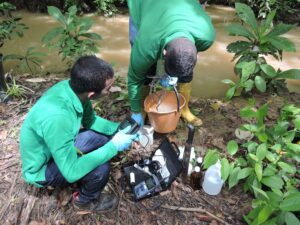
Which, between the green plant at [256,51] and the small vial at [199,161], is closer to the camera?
the small vial at [199,161]

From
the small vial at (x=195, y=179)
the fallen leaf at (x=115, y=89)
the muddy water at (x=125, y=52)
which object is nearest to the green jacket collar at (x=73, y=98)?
the small vial at (x=195, y=179)

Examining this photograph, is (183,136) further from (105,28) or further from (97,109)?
(105,28)

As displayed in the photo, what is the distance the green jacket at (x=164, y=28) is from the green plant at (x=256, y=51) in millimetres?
900

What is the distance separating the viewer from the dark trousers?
1922 mm

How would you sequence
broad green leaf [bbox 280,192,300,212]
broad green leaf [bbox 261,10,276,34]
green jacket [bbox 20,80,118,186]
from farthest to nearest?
broad green leaf [bbox 261,10,276,34], green jacket [bbox 20,80,118,186], broad green leaf [bbox 280,192,300,212]

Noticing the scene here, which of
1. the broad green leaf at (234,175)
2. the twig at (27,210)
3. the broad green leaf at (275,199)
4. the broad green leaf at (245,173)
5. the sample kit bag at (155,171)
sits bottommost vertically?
the twig at (27,210)

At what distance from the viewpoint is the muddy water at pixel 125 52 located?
12.0 feet

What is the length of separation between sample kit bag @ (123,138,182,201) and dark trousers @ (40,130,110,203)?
27cm

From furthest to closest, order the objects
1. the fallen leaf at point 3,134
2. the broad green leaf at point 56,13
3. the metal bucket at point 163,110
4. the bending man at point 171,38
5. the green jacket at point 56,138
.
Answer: the broad green leaf at point 56,13
the fallen leaf at point 3,134
the metal bucket at point 163,110
the bending man at point 171,38
the green jacket at point 56,138

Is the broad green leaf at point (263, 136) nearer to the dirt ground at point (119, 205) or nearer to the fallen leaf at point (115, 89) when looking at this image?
the dirt ground at point (119, 205)

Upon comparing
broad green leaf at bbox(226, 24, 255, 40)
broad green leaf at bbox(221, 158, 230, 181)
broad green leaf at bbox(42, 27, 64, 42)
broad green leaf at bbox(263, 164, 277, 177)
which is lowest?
broad green leaf at bbox(221, 158, 230, 181)

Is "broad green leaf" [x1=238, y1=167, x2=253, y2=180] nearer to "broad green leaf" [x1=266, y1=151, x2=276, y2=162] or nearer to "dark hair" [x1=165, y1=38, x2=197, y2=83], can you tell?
"broad green leaf" [x1=266, y1=151, x2=276, y2=162]

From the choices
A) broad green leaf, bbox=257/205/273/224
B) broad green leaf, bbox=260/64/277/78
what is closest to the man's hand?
broad green leaf, bbox=257/205/273/224

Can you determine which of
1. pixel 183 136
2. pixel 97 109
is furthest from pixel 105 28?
pixel 183 136
